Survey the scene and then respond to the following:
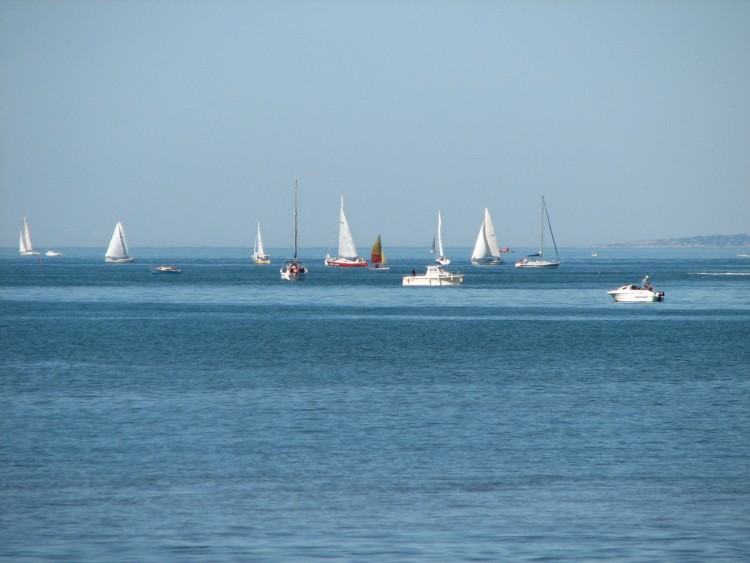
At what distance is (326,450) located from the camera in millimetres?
32062

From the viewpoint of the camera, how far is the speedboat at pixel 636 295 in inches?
4574

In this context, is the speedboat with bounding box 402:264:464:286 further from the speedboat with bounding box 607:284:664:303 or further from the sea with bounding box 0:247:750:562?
the sea with bounding box 0:247:750:562

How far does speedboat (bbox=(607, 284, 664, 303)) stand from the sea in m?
39.5

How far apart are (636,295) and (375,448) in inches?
3542

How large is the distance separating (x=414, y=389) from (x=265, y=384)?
6.75 meters

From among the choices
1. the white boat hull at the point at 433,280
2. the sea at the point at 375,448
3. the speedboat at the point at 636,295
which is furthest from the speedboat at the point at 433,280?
the sea at the point at 375,448

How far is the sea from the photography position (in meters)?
22.6

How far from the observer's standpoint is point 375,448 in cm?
3247

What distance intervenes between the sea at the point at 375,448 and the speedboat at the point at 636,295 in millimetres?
39454

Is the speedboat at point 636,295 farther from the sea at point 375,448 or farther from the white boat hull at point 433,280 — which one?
the white boat hull at point 433,280

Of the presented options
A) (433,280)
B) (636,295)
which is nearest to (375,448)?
(636,295)

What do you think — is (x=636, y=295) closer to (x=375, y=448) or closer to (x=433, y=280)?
(x=433, y=280)

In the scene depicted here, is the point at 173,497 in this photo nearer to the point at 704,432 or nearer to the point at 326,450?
the point at 326,450

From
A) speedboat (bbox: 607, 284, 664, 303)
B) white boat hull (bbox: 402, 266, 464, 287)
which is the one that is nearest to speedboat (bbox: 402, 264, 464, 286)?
white boat hull (bbox: 402, 266, 464, 287)
